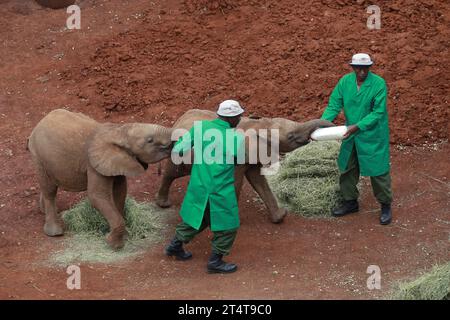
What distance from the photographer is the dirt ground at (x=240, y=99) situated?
8.46 m

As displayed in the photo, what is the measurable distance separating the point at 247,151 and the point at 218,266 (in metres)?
1.41

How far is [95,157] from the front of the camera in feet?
29.1

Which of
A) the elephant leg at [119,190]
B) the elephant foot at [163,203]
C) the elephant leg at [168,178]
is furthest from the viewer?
the elephant foot at [163,203]

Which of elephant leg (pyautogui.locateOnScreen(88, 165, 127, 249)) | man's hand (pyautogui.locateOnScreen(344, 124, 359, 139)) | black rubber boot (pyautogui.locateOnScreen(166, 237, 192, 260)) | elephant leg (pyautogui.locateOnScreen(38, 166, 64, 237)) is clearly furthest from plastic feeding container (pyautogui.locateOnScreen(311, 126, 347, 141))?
elephant leg (pyautogui.locateOnScreen(38, 166, 64, 237))

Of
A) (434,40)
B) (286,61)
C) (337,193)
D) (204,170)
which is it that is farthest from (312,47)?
(204,170)

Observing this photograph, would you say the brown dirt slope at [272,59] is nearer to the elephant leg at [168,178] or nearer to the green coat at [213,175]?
the elephant leg at [168,178]

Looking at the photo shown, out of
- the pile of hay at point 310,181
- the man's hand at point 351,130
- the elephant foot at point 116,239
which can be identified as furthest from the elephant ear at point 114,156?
the man's hand at point 351,130

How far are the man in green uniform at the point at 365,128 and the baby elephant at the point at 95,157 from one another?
2.06m

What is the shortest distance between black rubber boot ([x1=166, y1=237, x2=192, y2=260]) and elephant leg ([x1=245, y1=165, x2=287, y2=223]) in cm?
127

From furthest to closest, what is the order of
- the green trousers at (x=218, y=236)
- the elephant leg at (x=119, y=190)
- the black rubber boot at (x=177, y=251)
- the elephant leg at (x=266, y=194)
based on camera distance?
the elephant leg at (x=266, y=194)
the elephant leg at (x=119, y=190)
the black rubber boot at (x=177, y=251)
the green trousers at (x=218, y=236)

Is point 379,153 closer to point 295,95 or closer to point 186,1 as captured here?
point 295,95

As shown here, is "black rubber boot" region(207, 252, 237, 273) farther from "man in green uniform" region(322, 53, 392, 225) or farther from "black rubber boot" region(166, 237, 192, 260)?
"man in green uniform" region(322, 53, 392, 225)

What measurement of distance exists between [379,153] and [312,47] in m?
4.36

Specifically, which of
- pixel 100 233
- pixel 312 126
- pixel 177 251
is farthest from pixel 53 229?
pixel 312 126
